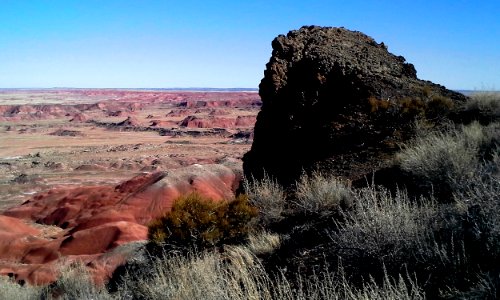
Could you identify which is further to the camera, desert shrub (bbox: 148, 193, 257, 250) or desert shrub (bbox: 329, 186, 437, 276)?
desert shrub (bbox: 148, 193, 257, 250)

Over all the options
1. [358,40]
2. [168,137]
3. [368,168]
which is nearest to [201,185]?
[358,40]

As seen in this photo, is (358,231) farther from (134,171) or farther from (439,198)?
(134,171)

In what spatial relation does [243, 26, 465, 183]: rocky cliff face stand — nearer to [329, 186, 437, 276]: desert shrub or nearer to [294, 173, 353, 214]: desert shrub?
[294, 173, 353, 214]: desert shrub

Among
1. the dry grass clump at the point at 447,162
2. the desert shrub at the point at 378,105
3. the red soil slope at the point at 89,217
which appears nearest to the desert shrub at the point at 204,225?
the dry grass clump at the point at 447,162

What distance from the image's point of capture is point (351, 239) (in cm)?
499

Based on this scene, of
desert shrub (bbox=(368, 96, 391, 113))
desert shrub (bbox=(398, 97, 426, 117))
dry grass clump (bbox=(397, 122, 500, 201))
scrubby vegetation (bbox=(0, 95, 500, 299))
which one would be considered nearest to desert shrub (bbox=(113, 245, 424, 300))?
scrubby vegetation (bbox=(0, 95, 500, 299))

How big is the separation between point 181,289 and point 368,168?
525cm

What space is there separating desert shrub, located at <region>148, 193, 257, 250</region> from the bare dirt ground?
29378 millimetres

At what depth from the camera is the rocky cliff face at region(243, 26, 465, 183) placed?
410 inches

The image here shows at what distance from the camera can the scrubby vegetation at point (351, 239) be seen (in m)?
3.96

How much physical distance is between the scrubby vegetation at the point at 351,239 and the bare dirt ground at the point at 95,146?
2980 centimetres

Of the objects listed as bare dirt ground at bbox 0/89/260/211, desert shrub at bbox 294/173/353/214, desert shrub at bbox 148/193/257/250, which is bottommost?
bare dirt ground at bbox 0/89/260/211

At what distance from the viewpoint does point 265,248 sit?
6.48 meters

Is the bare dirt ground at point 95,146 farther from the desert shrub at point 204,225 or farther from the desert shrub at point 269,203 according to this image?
the desert shrub at point 204,225
